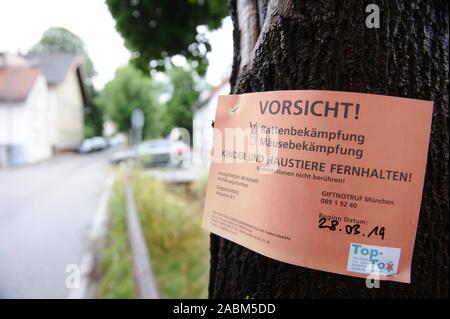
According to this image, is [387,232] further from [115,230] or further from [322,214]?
[115,230]

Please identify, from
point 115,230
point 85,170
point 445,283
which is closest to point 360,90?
point 445,283

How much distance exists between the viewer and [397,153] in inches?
33.9

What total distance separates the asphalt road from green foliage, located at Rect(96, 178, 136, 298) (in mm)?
425

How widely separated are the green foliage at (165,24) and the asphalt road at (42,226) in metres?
2.92

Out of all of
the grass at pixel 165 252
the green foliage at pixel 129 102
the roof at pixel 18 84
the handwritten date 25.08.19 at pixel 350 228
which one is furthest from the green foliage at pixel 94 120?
the handwritten date 25.08.19 at pixel 350 228

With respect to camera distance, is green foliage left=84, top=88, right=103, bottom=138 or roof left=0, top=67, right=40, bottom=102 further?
green foliage left=84, top=88, right=103, bottom=138

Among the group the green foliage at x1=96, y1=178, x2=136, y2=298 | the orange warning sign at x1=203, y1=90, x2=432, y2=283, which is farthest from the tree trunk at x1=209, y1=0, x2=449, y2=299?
the green foliage at x1=96, y1=178, x2=136, y2=298

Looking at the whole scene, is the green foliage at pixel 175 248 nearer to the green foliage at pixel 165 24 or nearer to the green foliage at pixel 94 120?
the green foliage at pixel 165 24

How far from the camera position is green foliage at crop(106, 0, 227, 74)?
152 inches

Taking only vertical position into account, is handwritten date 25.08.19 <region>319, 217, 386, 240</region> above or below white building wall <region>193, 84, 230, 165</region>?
below

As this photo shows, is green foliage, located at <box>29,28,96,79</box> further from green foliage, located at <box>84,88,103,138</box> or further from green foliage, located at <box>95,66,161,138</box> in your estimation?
green foliage, located at <box>95,66,161,138</box>

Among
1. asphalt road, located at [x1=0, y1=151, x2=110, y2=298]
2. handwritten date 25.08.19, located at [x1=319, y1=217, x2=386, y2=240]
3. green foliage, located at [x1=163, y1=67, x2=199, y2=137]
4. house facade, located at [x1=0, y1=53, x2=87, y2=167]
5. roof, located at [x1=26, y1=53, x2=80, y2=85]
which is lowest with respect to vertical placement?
asphalt road, located at [x1=0, y1=151, x2=110, y2=298]

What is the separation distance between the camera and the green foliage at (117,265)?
359cm
